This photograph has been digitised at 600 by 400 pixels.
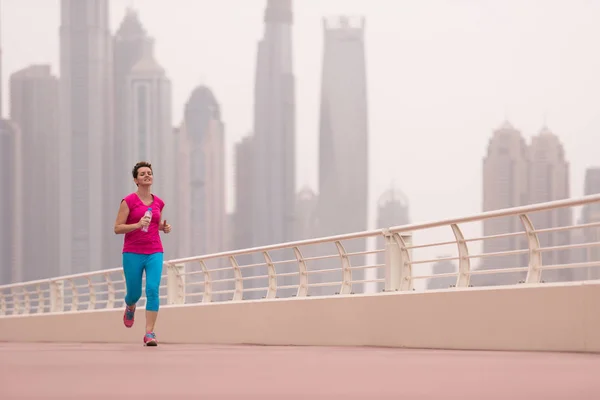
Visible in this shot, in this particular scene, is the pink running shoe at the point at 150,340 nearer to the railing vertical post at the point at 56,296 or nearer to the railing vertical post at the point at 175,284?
the railing vertical post at the point at 175,284

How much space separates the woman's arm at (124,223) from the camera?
37.4ft

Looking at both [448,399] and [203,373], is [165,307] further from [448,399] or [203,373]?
[448,399]

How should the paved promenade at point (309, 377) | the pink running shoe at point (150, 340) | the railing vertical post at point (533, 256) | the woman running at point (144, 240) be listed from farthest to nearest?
the pink running shoe at point (150, 340) → the woman running at point (144, 240) → the railing vertical post at point (533, 256) → the paved promenade at point (309, 377)

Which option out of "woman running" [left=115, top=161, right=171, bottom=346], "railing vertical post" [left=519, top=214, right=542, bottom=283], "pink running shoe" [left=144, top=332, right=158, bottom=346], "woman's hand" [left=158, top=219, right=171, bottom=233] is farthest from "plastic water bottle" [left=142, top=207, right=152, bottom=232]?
"railing vertical post" [left=519, top=214, right=542, bottom=283]

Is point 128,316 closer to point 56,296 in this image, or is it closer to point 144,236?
point 144,236

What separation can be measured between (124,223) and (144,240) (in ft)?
1.03

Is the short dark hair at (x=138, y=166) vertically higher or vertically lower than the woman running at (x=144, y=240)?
higher

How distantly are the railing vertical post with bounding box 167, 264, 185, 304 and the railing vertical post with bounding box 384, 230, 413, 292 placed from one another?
6.90 meters

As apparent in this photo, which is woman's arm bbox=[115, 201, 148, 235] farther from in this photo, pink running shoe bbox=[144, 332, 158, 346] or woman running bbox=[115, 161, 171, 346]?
pink running shoe bbox=[144, 332, 158, 346]

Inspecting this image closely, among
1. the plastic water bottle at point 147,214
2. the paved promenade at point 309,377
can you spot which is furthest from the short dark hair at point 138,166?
the paved promenade at point 309,377

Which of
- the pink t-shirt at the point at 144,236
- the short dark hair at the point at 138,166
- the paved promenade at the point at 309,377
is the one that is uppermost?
the short dark hair at the point at 138,166

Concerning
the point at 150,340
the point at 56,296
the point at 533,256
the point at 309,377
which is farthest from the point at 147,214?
the point at 56,296

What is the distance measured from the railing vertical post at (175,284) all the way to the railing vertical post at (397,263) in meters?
6.90

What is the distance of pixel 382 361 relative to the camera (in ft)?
27.1
